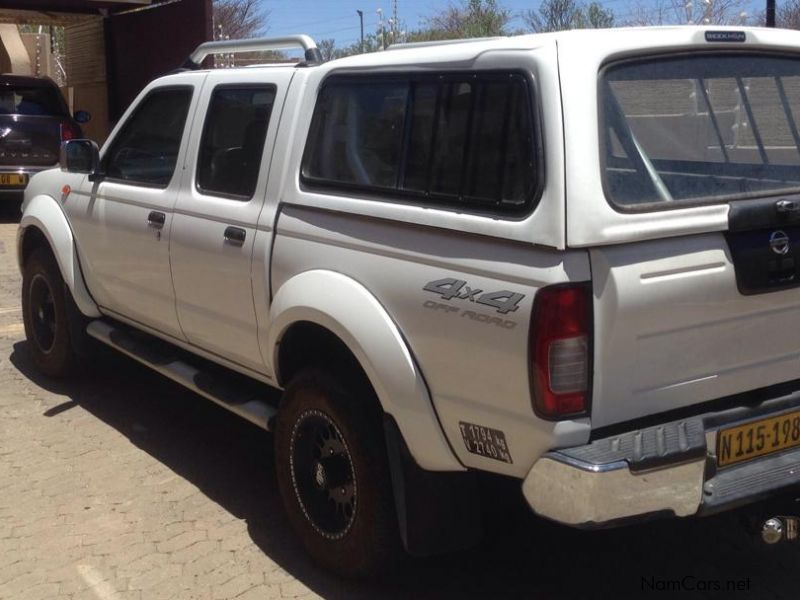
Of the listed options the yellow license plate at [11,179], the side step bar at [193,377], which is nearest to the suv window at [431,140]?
the side step bar at [193,377]

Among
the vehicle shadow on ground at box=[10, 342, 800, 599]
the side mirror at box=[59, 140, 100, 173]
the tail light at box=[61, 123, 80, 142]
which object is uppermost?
the tail light at box=[61, 123, 80, 142]

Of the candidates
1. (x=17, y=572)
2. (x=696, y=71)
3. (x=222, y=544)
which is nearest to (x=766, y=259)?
(x=696, y=71)

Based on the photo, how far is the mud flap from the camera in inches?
134

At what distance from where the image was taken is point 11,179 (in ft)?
42.6

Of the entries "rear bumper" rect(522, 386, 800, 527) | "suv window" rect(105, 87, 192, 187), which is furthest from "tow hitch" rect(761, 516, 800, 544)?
"suv window" rect(105, 87, 192, 187)

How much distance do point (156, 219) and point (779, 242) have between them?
2831 mm

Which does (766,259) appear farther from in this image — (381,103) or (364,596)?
(364,596)

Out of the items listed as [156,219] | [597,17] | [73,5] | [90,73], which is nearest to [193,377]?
[156,219]

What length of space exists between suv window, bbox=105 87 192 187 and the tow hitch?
304 centimetres

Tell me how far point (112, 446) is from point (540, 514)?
10.0 feet

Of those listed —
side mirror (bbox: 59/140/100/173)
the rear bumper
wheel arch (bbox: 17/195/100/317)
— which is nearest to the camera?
the rear bumper

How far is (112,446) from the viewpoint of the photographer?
540 centimetres

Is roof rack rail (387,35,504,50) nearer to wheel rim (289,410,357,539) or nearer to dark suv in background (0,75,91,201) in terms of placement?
wheel rim (289,410,357,539)

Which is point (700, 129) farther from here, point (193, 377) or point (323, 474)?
point (193, 377)
